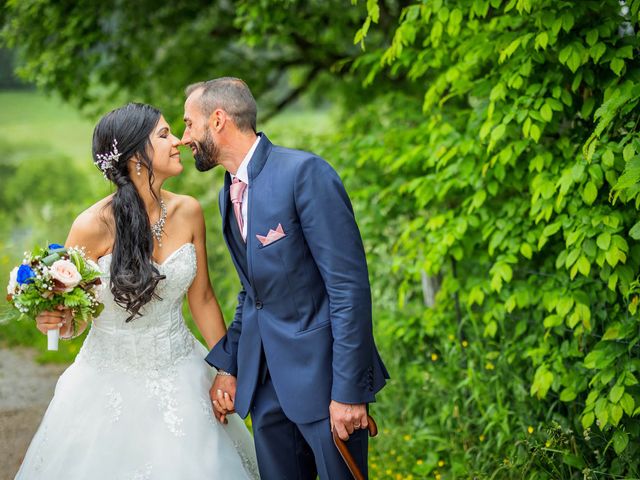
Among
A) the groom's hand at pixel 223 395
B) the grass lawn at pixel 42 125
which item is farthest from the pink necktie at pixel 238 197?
the grass lawn at pixel 42 125

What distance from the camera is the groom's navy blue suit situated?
275cm

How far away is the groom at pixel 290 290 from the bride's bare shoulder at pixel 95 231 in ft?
1.61

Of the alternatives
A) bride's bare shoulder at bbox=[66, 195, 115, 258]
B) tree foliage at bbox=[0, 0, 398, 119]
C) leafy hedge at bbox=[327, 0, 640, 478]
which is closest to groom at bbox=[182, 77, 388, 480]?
bride's bare shoulder at bbox=[66, 195, 115, 258]

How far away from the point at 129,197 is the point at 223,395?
927 millimetres

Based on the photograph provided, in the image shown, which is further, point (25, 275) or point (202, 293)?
point (202, 293)

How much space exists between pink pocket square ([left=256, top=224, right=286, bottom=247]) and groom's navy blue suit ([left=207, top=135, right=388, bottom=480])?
0.01m

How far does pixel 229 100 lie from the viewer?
2926 millimetres

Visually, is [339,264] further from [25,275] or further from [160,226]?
[25,275]

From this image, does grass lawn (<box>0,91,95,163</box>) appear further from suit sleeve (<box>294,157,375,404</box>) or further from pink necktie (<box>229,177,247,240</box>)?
suit sleeve (<box>294,157,375,404</box>)

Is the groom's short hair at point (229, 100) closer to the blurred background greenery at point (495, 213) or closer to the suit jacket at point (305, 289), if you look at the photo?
Answer: the suit jacket at point (305, 289)

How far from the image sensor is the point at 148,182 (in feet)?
10.7

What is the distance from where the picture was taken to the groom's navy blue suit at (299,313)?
2748 millimetres

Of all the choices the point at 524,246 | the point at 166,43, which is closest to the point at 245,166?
the point at 524,246

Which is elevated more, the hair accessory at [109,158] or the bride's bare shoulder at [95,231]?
the hair accessory at [109,158]
